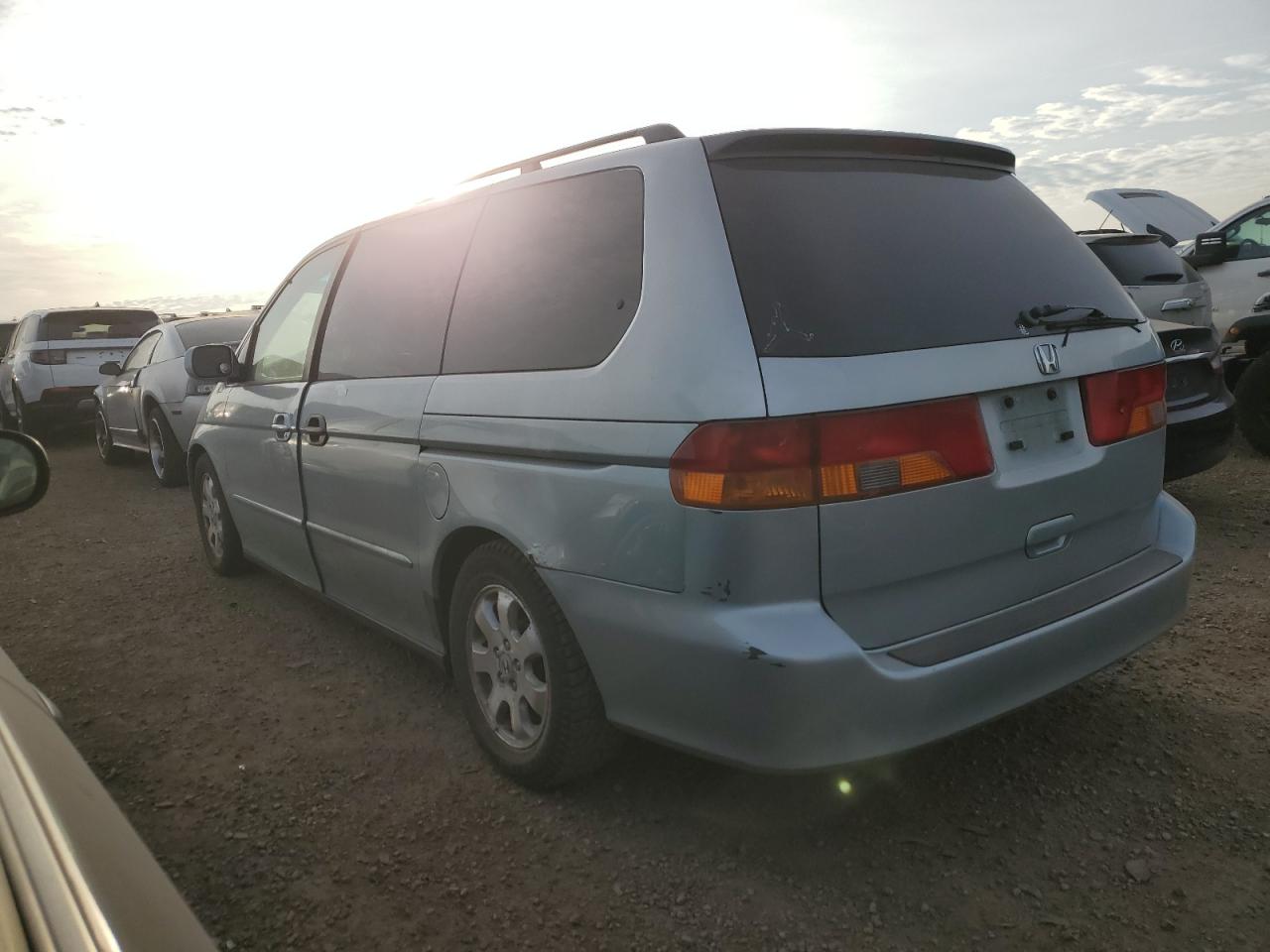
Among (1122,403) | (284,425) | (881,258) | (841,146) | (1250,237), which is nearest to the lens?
(881,258)

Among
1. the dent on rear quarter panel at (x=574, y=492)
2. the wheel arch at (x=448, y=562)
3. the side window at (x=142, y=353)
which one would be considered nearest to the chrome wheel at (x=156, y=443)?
the side window at (x=142, y=353)

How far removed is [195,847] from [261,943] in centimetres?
53

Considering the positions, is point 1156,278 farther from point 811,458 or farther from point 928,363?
point 811,458

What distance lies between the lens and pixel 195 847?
2672 millimetres

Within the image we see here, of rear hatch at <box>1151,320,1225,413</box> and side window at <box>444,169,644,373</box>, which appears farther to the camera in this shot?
rear hatch at <box>1151,320,1225,413</box>

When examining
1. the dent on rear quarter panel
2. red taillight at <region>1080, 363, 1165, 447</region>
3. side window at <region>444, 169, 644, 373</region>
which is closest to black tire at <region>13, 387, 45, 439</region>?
side window at <region>444, 169, 644, 373</region>

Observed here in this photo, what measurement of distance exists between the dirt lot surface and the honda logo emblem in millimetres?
1004

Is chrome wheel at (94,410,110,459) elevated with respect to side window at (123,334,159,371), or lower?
lower

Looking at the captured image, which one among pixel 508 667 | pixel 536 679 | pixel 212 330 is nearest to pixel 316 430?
pixel 508 667

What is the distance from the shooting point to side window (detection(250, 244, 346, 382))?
3.98 m

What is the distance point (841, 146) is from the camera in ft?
8.01

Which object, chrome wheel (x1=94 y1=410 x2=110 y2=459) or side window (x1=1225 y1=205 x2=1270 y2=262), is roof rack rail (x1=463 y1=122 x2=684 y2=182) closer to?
side window (x1=1225 y1=205 x2=1270 y2=262)

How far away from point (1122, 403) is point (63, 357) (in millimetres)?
12946

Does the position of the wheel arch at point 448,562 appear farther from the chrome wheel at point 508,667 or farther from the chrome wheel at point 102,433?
the chrome wheel at point 102,433
